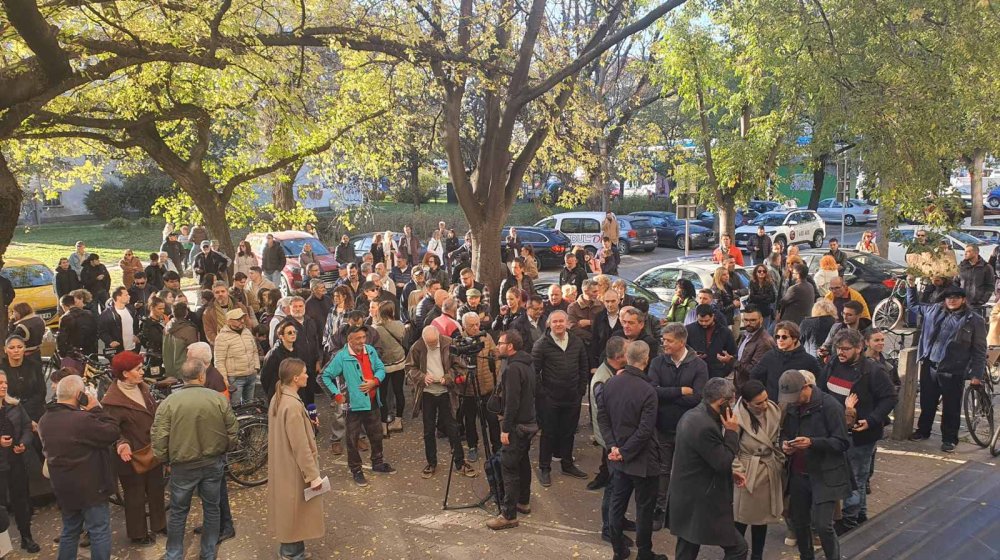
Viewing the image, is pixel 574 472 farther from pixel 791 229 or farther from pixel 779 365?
pixel 791 229

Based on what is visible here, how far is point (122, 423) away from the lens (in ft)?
20.7

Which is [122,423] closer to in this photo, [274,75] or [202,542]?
[202,542]

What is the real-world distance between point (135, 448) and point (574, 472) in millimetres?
4236

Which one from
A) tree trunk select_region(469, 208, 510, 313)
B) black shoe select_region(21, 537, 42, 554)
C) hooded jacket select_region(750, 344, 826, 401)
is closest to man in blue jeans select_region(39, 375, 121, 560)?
black shoe select_region(21, 537, 42, 554)

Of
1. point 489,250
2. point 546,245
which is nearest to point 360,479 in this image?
point 489,250

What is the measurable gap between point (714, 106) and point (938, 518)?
12717 millimetres

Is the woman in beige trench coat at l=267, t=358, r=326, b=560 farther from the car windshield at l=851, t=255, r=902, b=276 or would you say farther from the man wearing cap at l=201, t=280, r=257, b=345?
the car windshield at l=851, t=255, r=902, b=276

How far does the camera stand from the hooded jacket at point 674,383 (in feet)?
21.0

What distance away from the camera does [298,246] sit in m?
20.4

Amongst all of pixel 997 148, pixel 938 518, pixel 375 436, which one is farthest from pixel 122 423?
pixel 997 148

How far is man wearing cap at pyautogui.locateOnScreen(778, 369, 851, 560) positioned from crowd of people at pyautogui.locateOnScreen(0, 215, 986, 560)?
2 centimetres

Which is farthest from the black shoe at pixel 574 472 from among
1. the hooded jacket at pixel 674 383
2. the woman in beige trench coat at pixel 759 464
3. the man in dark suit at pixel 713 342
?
the woman in beige trench coat at pixel 759 464

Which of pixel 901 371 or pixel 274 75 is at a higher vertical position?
pixel 274 75

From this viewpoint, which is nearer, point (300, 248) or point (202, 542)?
point (202, 542)
